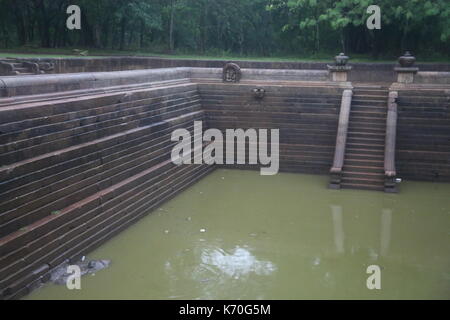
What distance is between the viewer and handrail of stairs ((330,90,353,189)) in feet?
34.6

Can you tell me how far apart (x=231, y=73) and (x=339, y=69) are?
2.86 meters

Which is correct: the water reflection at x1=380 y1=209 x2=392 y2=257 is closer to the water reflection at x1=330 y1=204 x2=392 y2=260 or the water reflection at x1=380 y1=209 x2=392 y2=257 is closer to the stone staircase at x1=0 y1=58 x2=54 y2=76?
the water reflection at x1=330 y1=204 x2=392 y2=260

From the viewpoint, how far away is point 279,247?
24.8 ft

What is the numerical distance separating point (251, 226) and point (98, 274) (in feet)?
9.64

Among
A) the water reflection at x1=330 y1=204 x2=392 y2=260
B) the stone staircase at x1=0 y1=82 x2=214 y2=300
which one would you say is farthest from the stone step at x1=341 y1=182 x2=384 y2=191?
the stone staircase at x1=0 y1=82 x2=214 y2=300

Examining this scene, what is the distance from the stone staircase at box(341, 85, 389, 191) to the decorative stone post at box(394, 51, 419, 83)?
514mm

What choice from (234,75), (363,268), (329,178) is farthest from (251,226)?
(234,75)

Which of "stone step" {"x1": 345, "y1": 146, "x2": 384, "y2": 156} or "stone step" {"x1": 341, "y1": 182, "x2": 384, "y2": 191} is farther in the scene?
"stone step" {"x1": 345, "y1": 146, "x2": 384, "y2": 156}

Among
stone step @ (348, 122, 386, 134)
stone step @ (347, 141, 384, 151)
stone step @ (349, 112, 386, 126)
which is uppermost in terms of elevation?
stone step @ (349, 112, 386, 126)

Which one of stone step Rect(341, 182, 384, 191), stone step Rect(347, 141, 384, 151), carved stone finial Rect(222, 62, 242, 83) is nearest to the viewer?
stone step Rect(341, 182, 384, 191)

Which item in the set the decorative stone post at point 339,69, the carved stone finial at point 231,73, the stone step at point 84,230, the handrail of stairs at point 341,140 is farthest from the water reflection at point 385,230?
the carved stone finial at point 231,73

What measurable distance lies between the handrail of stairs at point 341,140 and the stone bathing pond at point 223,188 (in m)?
0.03

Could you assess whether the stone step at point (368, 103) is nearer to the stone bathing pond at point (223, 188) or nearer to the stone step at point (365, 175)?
the stone bathing pond at point (223, 188)

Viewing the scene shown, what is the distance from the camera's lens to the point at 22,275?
5812 mm
